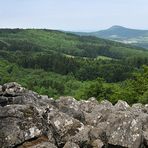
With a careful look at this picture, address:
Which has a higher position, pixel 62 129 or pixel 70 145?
pixel 62 129

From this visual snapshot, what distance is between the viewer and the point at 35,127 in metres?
23.7

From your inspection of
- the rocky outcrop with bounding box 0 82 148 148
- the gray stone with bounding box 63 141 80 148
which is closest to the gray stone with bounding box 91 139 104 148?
the rocky outcrop with bounding box 0 82 148 148

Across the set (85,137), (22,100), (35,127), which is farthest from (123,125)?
(22,100)

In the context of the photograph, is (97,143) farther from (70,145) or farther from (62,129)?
(62,129)

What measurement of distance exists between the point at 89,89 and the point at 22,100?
7926cm

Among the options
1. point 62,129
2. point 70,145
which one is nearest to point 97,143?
point 70,145

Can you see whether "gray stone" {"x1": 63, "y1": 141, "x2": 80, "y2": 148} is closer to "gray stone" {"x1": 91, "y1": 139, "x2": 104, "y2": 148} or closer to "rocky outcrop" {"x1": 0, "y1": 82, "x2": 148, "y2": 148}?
"rocky outcrop" {"x1": 0, "y1": 82, "x2": 148, "y2": 148}

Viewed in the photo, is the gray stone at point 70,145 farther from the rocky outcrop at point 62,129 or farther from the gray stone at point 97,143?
the gray stone at point 97,143

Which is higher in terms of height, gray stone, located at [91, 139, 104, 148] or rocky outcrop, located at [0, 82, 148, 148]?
rocky outcrop, located at [0, 82, 148, 148]

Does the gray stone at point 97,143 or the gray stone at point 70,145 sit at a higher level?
the gray stone at point 70,145

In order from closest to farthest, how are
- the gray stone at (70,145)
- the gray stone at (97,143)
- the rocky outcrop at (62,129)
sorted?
the rocky outcrop at (62,129)
the gray stone at (70,145)
the gray stone at (97,143)

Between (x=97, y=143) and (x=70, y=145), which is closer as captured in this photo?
(x=70, y=145)

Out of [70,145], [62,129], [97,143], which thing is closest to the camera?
[70,145]

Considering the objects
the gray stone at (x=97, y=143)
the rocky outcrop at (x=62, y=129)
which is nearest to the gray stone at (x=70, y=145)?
the rocky outcrop at (x=62, y=129)
